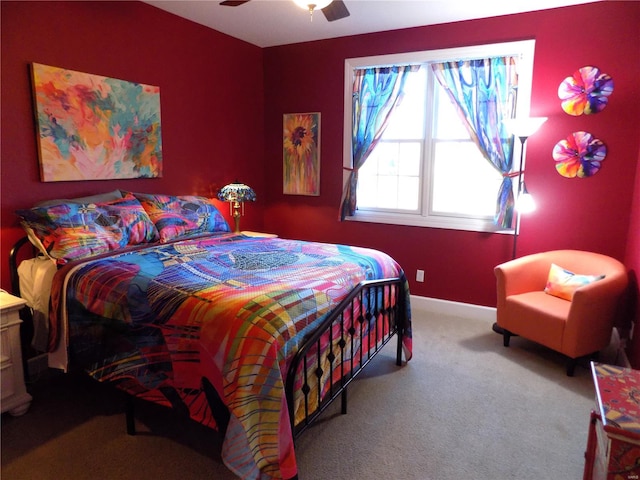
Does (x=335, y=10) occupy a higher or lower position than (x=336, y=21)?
lower

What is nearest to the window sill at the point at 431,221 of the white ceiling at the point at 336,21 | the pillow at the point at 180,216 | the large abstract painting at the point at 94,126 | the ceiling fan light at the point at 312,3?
the pillow at the point at 180,216

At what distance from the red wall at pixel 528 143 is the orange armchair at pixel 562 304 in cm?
28

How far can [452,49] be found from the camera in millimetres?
3828

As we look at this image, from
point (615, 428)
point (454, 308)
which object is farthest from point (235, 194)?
point (615, 428)

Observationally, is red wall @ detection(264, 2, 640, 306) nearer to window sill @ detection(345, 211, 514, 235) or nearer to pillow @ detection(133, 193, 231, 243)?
window sill @ detection(345, 211, 514, 235)

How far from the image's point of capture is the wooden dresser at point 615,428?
1432 millimetres

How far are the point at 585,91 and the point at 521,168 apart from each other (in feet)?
2.38

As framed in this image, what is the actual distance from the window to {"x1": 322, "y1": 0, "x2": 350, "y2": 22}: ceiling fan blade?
1486 mm

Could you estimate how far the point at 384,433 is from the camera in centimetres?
232

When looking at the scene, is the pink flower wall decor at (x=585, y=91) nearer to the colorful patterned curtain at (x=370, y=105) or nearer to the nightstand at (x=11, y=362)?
the colorful patterned curtain at (x=370, y=105)

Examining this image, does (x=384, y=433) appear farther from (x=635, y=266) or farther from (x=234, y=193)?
(x=234, y=193)

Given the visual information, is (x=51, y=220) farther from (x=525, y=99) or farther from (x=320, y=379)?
(x=525, y=99)

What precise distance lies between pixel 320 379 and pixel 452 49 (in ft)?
10.4

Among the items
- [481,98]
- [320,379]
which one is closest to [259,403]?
[320,379]
